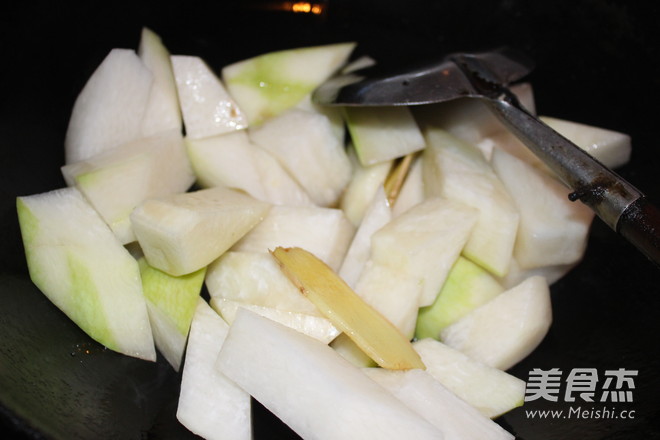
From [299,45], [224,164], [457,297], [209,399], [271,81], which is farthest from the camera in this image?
[299,45]

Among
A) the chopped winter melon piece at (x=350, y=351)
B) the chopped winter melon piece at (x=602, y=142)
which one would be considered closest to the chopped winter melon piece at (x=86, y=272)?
the chopped winter melon piece at (x=350, y=351)

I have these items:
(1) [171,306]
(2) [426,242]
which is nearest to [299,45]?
(2) [426,242]

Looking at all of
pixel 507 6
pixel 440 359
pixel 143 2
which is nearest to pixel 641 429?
pixel 440 359

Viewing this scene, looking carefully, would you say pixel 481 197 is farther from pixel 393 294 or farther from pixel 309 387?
pixel 309 387

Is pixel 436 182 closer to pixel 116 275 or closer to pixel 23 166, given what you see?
pixel 116 275

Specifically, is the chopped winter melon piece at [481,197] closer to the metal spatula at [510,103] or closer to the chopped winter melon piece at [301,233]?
the metal spatula at [510,103]
